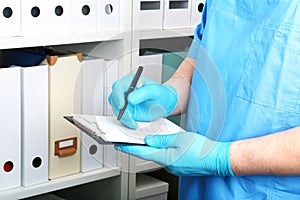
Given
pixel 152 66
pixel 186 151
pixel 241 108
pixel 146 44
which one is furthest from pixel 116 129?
pixel 146 44

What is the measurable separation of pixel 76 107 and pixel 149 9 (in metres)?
0.40

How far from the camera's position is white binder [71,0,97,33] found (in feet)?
5.18

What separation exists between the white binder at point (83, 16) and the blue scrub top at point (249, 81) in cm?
39

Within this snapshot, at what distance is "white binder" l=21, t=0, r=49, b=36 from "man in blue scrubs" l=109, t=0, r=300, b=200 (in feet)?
1.00

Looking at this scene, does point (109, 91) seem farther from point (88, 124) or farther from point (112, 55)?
point (88, 124)

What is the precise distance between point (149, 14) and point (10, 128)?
1.78 feet

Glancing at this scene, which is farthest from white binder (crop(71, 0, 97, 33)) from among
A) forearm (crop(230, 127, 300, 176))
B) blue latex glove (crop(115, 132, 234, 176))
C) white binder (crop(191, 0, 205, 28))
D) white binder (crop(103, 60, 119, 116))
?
forearm (crop(230, 127, 300, 176))

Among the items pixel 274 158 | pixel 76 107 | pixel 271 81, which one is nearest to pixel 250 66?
pixel 271 81

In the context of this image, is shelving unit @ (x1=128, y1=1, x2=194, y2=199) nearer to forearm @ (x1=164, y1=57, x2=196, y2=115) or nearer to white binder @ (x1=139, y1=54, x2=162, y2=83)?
white binder @ (x1=139, y1=54, x2=162, y2=83)

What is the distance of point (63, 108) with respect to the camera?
1597 millimetres

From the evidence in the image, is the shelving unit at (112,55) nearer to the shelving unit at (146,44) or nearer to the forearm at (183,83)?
the shelving unit at (146,44)

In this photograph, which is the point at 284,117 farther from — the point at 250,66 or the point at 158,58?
the point at 158,58

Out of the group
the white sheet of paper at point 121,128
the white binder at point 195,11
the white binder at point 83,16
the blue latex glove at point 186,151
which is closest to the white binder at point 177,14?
the white binder at point 195,11

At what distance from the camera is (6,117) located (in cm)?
148
